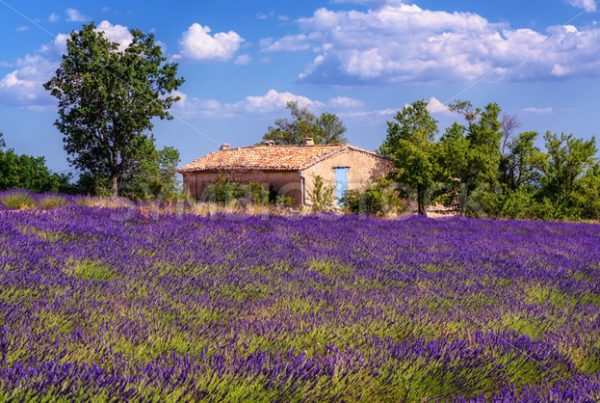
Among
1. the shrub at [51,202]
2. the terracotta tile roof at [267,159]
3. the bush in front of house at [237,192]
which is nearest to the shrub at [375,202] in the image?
the terracotta tile roof at [267,159]

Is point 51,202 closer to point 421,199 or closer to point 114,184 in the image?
point 114,184

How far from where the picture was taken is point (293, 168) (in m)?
27.5

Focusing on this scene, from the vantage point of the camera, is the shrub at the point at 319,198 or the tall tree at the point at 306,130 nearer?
the shrub at the point at 319,198

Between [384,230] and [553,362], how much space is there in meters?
6.39

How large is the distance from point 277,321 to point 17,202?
10972 millimetres

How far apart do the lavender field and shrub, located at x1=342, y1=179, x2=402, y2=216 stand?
1830cm

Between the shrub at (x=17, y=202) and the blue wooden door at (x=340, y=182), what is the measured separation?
59.5ft

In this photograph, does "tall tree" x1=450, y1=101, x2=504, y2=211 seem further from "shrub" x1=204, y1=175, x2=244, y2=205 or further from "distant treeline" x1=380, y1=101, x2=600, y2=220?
"shrub" x1=204, y1=175, x2=244, y2=205

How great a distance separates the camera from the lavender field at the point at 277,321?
99.0 inches

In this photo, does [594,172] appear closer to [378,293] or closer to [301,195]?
[301,195]

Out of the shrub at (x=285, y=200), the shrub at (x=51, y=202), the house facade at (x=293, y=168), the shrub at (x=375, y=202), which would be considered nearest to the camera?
the shrub at (x=51, y=202)

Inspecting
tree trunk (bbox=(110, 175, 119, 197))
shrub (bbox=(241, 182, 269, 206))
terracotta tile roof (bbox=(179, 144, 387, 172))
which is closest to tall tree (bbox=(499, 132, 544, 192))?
terracotta tile roof (bbox=(179, 144, 387, 172))

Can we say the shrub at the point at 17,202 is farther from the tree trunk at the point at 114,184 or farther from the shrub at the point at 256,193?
the tree trunk at the point at 114,184

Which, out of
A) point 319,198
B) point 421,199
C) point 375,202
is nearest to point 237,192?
point 319,198
